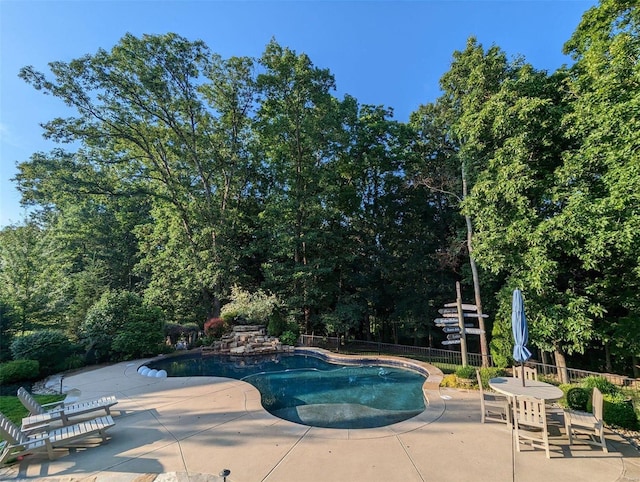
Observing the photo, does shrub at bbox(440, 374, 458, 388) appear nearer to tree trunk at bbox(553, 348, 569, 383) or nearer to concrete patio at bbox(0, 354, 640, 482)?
concrete patio at bbox(0, 354, 640, 482)

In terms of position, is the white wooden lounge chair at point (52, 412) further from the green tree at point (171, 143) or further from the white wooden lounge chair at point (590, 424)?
the green tree at point (171, 143)

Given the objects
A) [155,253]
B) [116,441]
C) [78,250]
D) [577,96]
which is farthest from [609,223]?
[78,250]

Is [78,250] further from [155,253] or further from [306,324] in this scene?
[306,324]

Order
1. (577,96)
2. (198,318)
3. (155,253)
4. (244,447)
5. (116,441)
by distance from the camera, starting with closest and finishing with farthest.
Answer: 1. (244,447)
2. (116,441)
3. (577,96)
4. (198,318)
5. (155,253)

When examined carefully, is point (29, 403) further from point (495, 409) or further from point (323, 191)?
point (323, 191)

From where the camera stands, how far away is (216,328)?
1537 centimetres

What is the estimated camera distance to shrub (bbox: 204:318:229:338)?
15227 millimetres

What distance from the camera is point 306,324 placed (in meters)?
16.6

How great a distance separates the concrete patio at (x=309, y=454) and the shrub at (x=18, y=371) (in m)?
5.63

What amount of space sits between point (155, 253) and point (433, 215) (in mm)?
18866

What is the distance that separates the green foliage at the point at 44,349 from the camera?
→ 963cm

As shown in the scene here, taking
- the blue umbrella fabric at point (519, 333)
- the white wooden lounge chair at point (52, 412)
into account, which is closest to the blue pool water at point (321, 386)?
the blue umbrella fabric at point (519, 333)

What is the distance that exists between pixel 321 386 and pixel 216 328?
8.26 metres

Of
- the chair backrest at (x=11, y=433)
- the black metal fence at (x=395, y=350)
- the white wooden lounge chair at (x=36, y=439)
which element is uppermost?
the chair backrest at (x=11, y=433)
